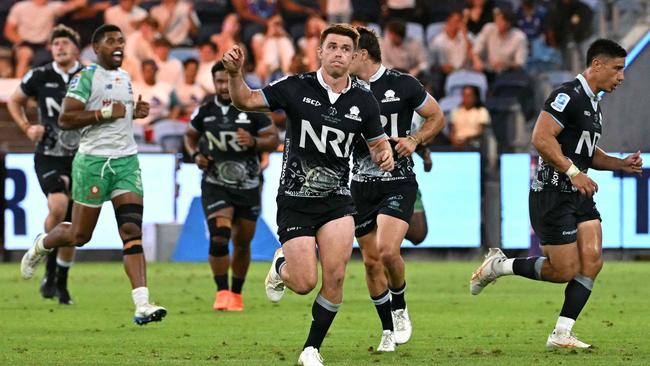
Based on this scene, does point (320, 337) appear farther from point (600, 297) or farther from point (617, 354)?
point (600, 297)

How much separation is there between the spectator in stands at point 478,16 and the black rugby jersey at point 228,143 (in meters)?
12.9

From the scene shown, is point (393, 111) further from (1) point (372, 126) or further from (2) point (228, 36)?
(2) point (228, 36)

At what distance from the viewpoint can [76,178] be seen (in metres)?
12.8

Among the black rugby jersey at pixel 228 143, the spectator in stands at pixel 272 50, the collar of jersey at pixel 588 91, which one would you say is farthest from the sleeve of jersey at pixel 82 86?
the spectator in stands at pixel 272 50

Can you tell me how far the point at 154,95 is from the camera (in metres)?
24.7

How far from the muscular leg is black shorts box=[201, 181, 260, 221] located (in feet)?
17.9

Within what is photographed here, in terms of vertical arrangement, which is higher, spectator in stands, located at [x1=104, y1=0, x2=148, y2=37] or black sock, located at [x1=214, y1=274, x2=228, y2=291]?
spectator in stands, located at [x1=104, y1=0, x2=148, y2=37]

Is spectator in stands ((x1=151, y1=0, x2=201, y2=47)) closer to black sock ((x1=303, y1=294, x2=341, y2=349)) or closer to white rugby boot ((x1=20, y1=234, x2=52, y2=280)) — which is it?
white rugby boot ((x1=20, y1=234, x2=52, y2=280))

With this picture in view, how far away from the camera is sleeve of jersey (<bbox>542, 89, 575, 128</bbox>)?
1084 centimetres

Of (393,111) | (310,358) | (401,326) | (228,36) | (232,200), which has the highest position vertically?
(228,36)

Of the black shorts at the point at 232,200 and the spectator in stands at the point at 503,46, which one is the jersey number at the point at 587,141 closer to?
the black shorts at the point at 232,200

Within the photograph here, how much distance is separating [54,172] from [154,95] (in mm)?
9406

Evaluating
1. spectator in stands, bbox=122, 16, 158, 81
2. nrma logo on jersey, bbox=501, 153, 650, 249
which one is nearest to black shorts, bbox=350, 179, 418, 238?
nrma logo on jersey, bbox=501, 153, 650, 249

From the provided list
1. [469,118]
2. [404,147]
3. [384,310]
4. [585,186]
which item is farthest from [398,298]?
[469,118]
